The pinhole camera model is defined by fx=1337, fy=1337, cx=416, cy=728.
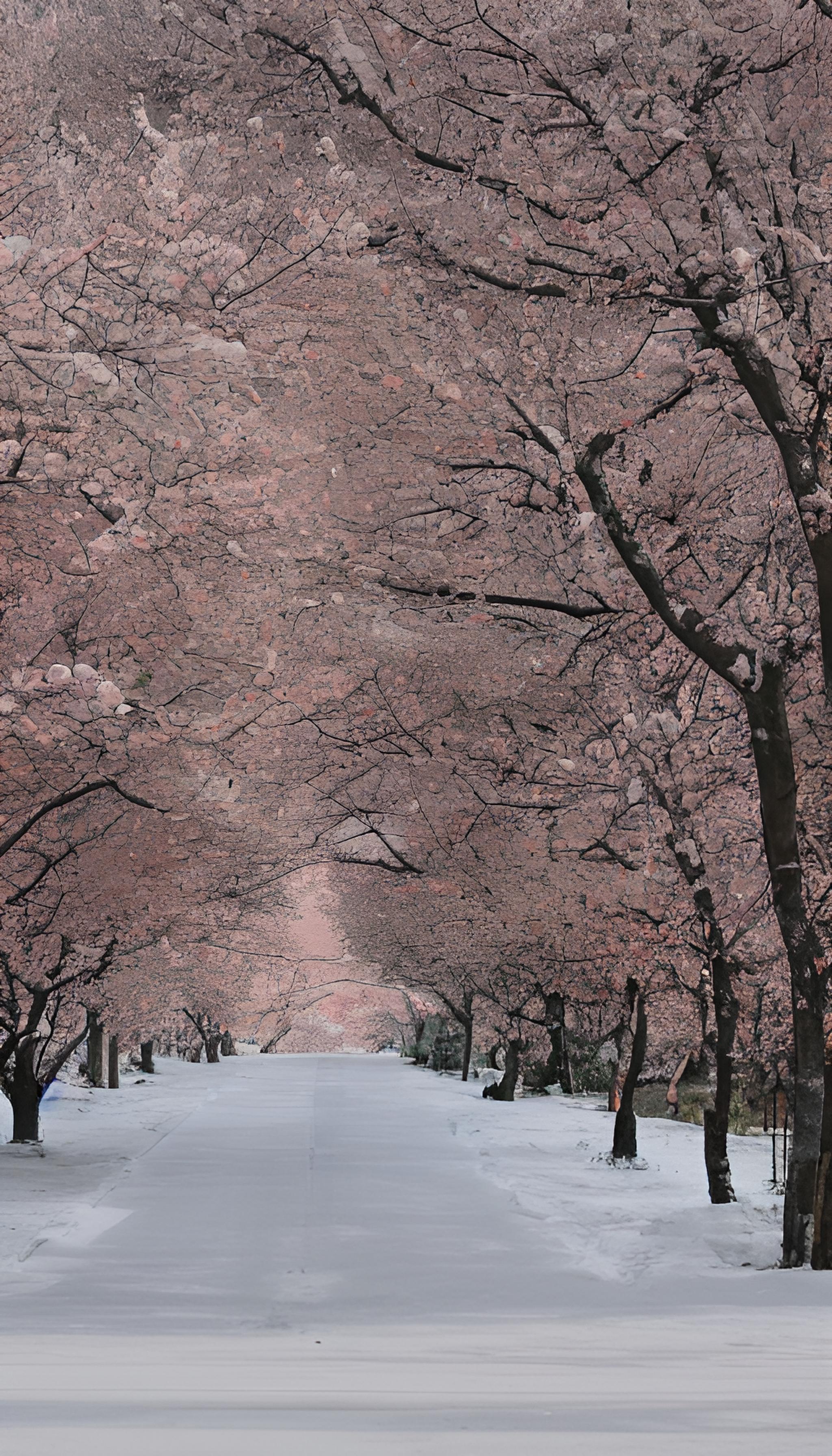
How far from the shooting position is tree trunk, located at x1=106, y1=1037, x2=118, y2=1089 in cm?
4678

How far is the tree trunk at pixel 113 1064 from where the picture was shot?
46781 millimetres

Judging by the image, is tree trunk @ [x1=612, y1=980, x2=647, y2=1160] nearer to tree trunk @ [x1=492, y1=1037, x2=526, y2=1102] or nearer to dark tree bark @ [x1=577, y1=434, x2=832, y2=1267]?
dark tree bark @ [x1=577, y1=434, x2=832, y2=1267]

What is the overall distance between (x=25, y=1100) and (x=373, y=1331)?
19199 millimetres

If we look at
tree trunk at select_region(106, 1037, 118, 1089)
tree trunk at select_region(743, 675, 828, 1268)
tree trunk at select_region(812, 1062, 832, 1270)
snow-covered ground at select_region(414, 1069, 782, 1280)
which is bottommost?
tree trunk at select_region(106, 1037, 118, 1089)

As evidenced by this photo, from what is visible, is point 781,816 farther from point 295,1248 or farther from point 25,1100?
point 25,1100

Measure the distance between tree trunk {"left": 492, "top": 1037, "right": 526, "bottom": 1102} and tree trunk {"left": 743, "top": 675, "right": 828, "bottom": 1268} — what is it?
29.2 meters

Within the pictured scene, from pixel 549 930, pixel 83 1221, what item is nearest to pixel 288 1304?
pixel 83 1221

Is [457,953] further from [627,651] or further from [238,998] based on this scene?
[238,998]

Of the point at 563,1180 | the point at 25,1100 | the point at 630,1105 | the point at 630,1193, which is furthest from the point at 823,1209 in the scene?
the point at 25,1100

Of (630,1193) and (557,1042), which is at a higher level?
(557,1042)

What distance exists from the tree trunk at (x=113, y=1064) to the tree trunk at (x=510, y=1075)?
1389 centimetres

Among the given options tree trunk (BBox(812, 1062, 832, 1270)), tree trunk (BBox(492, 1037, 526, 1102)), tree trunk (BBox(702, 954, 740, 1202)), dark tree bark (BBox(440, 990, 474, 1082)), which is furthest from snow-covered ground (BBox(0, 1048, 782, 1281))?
dark tree bark (BBox(440, 990, 474, 1082))

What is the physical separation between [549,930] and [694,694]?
39.2 feet

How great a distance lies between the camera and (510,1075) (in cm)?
4003
